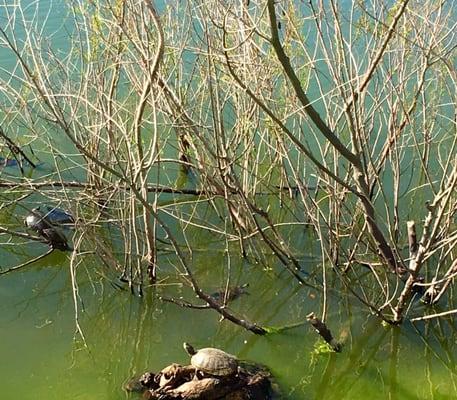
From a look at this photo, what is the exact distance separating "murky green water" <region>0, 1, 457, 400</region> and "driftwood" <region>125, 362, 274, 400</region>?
0.15 meters

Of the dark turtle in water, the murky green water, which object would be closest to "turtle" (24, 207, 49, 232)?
the murky green water

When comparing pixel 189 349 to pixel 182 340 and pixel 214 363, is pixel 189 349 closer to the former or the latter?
pixel 214 363

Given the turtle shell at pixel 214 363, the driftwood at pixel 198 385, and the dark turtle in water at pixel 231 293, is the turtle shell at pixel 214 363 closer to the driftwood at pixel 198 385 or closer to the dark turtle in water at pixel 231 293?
the driftwood at pixel 198 385

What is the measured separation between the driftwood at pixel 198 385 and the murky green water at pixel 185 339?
0.49ft

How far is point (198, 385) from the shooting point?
3631mm

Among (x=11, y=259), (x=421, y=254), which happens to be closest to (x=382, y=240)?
(x=421, y=254)

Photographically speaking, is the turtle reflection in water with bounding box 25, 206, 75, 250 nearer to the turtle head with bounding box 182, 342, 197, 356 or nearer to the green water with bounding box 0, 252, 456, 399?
the green water with bounding box 0, 252, 456, 399

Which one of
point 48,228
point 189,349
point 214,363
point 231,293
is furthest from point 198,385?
point 48,228

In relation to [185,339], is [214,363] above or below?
above

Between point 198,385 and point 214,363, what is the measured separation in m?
0.13

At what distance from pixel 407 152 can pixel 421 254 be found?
251 centimetres

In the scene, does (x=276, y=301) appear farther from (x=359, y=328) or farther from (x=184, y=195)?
(x=184, y=195)

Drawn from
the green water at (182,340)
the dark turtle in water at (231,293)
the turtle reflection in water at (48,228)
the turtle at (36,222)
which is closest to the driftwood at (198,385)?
the green water at (182,340)

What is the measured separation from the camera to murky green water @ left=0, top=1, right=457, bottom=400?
13.0 ft
